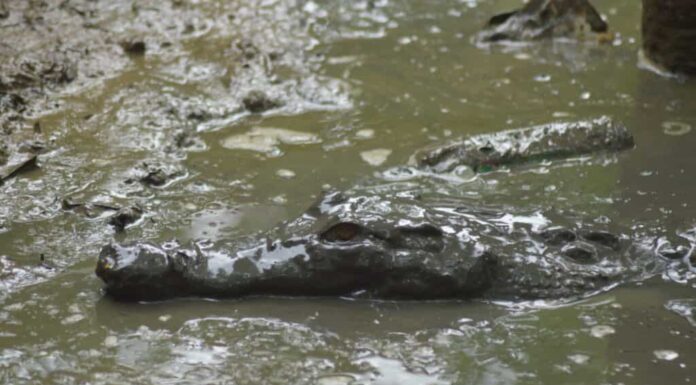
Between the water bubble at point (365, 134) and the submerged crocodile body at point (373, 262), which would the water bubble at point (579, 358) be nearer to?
the submerged crocodile body at point (373, 262)

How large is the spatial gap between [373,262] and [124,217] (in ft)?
4.15

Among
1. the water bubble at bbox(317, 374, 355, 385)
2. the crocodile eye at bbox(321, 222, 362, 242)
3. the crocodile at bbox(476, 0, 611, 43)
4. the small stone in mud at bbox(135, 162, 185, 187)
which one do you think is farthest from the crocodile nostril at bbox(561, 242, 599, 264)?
the crocodile at bbox(476, 0, 611, 43)

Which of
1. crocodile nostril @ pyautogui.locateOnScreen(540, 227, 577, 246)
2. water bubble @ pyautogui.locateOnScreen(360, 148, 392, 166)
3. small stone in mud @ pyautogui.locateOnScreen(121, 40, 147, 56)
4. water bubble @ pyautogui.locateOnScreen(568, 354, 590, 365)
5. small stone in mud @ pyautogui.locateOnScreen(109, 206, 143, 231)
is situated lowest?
water bubble @ pyautogui.locateOnScreen(360, 148, 392, 166)

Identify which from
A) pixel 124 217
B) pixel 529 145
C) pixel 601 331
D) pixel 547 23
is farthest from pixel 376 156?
pixel 547 23

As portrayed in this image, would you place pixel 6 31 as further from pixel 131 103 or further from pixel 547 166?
pixel 547 166

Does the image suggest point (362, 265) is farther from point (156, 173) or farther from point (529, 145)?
point (529, 145)

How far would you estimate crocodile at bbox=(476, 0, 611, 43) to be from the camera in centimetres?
648

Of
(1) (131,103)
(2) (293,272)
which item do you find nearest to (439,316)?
(2) (293,272)

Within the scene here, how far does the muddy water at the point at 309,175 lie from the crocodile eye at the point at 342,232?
24cm

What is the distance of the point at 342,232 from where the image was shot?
11.1 feet

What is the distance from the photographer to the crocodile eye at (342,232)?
3375 millimetres

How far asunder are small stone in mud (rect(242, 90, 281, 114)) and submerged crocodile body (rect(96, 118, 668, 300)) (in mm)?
1949

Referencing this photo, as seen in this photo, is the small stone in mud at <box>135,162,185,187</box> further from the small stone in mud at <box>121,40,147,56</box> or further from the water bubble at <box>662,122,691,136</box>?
the water bubble at <box>662,122,691,136</box>

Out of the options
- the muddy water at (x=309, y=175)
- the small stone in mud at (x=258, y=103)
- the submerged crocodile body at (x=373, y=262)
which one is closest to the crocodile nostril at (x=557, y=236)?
the submerged crocodile body at (x=373, y=262)
